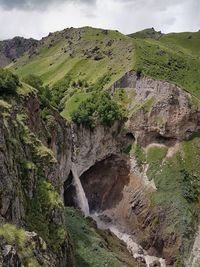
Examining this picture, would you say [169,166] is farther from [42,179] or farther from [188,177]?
[42,179]

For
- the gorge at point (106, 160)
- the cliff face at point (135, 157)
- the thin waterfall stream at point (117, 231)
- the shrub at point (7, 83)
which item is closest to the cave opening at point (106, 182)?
the cliff face at point (135, 157)

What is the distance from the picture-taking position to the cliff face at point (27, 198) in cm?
3178

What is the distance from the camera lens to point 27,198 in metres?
40.2

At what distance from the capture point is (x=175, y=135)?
87438mm

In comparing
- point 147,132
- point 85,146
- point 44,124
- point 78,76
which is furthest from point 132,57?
point 44,124

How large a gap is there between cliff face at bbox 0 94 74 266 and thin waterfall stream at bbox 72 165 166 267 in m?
27.6

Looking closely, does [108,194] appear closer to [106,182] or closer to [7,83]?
[106,182]

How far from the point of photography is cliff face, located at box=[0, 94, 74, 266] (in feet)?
104

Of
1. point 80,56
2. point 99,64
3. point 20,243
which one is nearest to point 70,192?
point 20,243

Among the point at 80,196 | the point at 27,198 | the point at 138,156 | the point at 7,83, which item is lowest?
the point at 80,196

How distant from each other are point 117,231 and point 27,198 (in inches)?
1600

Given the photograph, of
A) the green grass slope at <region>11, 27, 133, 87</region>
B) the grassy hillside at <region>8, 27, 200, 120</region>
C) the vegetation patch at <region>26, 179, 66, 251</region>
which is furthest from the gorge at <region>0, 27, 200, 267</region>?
the green grass slope at <region>11, 27, 133, 87</region>

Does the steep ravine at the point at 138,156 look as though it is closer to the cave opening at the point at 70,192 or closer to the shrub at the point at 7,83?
the cave opening at the point at 70,192

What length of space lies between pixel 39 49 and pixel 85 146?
87497 mm
